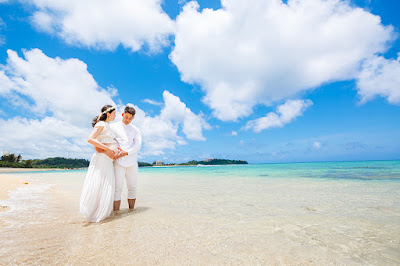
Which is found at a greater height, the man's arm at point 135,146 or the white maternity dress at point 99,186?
the man's arm at point 135,146

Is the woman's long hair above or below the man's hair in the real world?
below

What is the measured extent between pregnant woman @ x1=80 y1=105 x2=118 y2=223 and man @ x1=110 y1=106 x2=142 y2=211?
0.73 feet

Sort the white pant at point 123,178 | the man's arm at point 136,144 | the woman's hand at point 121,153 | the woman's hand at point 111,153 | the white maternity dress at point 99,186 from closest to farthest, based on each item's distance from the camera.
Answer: the white maternity dress at point 99,186
the woman's hand at point 111,153
the woman's hand at point 121,153
the white pant at point 123,178
the man's arm at point 136,144

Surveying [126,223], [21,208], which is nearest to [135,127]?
[126,223]

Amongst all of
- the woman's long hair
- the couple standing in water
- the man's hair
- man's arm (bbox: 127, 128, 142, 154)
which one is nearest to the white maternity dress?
the couple standing in water

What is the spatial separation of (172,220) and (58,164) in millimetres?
123480

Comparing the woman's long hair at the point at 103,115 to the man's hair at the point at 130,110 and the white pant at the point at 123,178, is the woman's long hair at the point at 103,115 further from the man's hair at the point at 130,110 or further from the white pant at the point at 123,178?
the white pant at the point at 123,178

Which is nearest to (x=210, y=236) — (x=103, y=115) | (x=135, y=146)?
(x=135, y=146)

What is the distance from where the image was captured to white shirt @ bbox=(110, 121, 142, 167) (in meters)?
4.89

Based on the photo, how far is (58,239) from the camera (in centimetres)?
300

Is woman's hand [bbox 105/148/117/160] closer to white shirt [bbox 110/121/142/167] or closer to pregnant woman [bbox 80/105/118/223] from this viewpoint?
pregnant woman [bbox 80/105/118/223]

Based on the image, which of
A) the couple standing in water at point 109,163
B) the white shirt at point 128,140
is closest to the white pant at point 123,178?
the couple standing in water at point 109,163

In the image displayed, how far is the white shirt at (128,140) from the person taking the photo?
4893mm

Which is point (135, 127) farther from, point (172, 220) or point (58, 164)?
point (58, 164)
